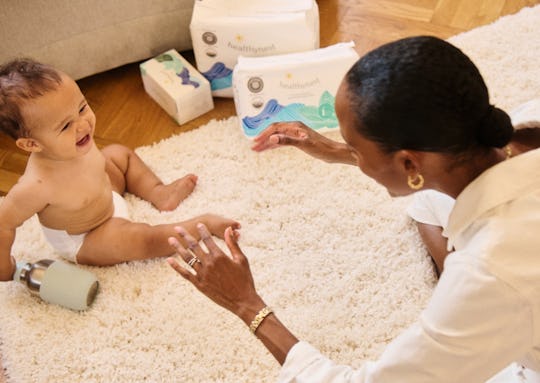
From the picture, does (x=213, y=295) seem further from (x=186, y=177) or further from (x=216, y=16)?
(x=216, y=16)

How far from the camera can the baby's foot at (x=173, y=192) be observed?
1425 millimetres

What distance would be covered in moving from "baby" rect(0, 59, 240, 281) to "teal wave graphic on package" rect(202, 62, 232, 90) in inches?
12.3

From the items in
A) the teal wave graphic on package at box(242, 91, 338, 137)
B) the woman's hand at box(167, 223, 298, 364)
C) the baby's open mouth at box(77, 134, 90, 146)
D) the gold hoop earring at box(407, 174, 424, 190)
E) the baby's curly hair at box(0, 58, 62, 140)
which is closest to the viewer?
the gold hoop earring at box(407, 174, 424, 190)

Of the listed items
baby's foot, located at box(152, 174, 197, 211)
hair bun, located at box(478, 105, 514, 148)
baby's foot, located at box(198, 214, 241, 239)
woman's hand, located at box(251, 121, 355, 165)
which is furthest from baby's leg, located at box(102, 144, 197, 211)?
hair bun, located at box(478, 105, 514, 148)

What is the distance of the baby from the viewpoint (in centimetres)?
112

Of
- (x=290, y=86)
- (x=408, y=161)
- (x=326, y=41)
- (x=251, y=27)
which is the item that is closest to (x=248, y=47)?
(x=251, y=27)

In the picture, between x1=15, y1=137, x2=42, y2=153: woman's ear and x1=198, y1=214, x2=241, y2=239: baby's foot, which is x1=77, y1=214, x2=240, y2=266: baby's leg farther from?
x1=15, y1=137, x2=42, y2=153: woman's ear

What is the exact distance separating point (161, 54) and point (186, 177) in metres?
0.43

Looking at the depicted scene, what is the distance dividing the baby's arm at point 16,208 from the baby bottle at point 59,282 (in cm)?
7

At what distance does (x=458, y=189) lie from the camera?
2.58ft

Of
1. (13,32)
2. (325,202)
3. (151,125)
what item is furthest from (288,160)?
(13,32)

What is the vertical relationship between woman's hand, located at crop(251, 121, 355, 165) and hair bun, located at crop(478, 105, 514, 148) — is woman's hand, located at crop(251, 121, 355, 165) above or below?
below

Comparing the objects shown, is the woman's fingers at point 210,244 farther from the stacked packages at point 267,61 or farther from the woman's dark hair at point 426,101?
the stacked packages at point 267,61

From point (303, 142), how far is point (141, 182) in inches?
19.1
